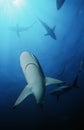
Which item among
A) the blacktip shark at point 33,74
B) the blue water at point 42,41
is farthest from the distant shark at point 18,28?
the blacktip shark at point 33,74

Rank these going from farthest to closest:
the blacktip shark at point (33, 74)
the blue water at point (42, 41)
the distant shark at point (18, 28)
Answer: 1. the distant shark at point (18, 28)
2. the blue water at point (42, 41)
3. the blacktip shark at point (33, 74)

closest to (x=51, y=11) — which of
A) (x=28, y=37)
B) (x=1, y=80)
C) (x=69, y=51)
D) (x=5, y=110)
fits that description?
(x=28, y=37)

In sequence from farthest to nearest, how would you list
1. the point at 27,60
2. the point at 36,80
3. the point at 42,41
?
the point at 42,41 < the point at 36,80 < the point at 27,60

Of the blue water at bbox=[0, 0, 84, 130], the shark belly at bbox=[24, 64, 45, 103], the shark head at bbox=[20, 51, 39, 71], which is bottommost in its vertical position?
the blue water at bbox=[0, 0, 84, 130]

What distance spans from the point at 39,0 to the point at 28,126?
18309mm

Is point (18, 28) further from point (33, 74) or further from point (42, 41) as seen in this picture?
point (33, 74)

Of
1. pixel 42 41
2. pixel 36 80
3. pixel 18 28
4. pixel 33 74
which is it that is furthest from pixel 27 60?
pixel 42 41

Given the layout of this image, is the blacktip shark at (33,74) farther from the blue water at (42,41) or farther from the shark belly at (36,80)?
the blue water at (42,41)

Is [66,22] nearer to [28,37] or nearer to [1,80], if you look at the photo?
[28,37]

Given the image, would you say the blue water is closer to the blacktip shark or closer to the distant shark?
the distant shark

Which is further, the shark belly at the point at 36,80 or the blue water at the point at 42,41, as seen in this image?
the blue water at the point at 42,41

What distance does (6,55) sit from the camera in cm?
951

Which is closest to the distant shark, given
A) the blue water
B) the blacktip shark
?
the blue water

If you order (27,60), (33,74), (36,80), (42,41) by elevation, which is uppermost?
(27,60)
